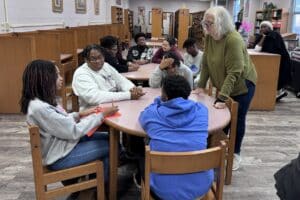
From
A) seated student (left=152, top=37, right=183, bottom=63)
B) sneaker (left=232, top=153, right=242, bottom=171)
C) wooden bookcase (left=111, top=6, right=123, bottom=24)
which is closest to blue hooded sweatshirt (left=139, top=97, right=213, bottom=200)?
sneaker (left=232, top=153, right=242, bottom=171)

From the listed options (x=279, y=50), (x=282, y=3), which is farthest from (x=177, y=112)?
(x=282, y=3)

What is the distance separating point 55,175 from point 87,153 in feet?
0.78

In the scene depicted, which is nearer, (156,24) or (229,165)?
(229,165)

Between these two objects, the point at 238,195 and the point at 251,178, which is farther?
the point at 251,178

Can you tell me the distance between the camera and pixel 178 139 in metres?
1.50

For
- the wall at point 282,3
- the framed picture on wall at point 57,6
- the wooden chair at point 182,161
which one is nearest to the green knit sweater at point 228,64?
the wooden chair at point 182,161

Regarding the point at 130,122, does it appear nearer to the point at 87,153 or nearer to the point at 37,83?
the point at 87,153

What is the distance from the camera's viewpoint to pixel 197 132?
1.55 metres

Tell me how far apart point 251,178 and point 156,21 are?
30.7 ft

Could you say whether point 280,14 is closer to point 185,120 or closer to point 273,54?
point 273,54

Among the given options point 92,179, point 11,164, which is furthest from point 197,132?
point 11,164

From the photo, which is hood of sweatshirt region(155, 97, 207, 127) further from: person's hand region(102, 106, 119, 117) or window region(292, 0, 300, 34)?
window region(292, 0, 300, 34)

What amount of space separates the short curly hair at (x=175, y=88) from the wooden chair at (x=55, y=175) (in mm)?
586

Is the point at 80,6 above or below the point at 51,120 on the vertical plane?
above
